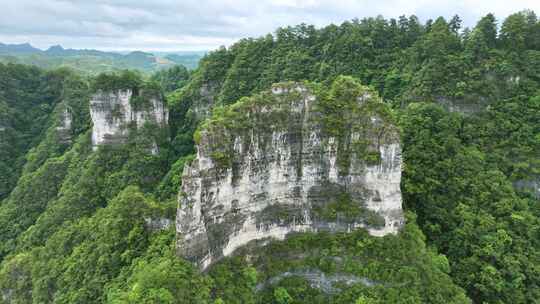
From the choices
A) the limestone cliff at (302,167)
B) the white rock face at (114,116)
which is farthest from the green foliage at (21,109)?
the limestone cliff at (302,167)

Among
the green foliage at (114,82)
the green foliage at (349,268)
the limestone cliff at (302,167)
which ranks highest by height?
the green foliage at (114,82)

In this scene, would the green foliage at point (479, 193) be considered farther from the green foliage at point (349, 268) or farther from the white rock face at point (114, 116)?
the white rock face at point (114, 116)

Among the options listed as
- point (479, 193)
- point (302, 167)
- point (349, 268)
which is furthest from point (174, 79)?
point (479, 193)

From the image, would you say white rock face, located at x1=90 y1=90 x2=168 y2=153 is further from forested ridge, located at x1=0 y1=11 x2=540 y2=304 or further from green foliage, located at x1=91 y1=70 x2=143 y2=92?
forested ridge, located at x1=0 y1=11 x2=540 y2=304

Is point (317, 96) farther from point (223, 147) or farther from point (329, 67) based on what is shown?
point (329, 67)

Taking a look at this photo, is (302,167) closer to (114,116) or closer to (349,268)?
(349,268)

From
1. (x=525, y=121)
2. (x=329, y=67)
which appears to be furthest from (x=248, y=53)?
(x=525, y=121)
